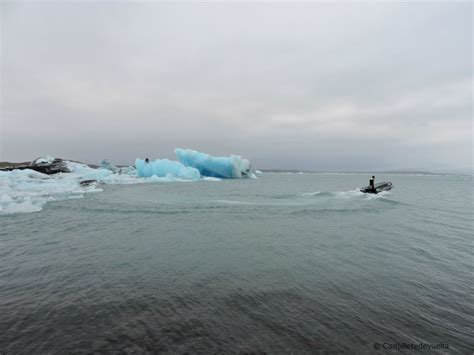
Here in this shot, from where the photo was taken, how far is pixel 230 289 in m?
6.68

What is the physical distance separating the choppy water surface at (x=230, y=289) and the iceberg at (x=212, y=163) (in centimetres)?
5398

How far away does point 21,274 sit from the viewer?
24.5ft

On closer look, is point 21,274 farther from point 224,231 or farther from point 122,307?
point 224,231

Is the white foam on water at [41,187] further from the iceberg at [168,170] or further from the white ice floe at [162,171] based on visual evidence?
the iceberg at [168,170]

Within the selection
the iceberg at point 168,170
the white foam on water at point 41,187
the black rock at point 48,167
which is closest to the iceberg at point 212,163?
the white foam on water at point 41,187

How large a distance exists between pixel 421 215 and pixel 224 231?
1619cm

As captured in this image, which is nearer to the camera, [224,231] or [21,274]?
[21,274]

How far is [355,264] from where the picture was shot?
888 cm

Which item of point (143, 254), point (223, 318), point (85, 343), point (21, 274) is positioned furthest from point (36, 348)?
point (143, 254)

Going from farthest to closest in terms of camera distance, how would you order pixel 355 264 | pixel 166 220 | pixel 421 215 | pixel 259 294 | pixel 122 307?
pixel 421 215, pixel 166 220, pixel 355 264, pixel 259 294, pixel 122 307

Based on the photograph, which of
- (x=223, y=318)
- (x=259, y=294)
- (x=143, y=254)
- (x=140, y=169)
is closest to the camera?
(x=223, y=318)

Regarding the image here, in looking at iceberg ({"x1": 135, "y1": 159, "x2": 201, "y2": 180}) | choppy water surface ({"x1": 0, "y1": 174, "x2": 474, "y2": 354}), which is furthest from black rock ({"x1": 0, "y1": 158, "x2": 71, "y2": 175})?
choppy water surface ({"x1": 0, "y1": 174, "x2": 474, "y2": 354})

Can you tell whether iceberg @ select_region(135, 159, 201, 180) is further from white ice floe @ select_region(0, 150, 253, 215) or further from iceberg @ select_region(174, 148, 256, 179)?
iceberg @ select_region(174, 148, 256, 179)

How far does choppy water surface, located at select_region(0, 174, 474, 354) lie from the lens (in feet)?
15.2
